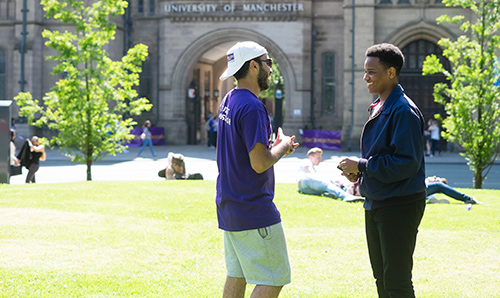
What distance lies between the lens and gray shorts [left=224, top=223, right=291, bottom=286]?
4.40 metres

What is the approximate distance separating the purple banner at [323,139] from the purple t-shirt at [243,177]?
30129mm

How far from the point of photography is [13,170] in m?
17.4

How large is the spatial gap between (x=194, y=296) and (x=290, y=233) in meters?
3.20

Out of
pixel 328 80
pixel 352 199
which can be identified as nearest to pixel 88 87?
pixel 352 199

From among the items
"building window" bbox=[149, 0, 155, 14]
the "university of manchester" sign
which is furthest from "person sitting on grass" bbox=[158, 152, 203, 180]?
"building window" bbox=[149, 0, 155, 14]

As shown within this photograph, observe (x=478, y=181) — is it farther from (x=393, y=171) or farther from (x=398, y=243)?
(x=393, y=171)

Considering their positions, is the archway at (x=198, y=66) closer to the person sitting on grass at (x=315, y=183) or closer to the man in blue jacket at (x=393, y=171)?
the person sitting on grass at (x=315, y=183)

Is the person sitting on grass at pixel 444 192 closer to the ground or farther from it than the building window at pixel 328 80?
closer to the ground

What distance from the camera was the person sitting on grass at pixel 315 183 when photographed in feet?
43.2

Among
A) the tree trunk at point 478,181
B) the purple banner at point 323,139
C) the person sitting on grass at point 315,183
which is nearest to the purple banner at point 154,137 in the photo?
the purple banner at point 323,139

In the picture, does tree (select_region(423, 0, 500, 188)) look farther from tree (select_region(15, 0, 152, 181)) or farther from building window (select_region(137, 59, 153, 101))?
building window (select_region(137, 59, 153, 101))

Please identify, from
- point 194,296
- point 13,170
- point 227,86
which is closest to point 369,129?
point 194,296

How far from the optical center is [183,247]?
8.35 m

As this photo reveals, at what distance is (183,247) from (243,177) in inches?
164
